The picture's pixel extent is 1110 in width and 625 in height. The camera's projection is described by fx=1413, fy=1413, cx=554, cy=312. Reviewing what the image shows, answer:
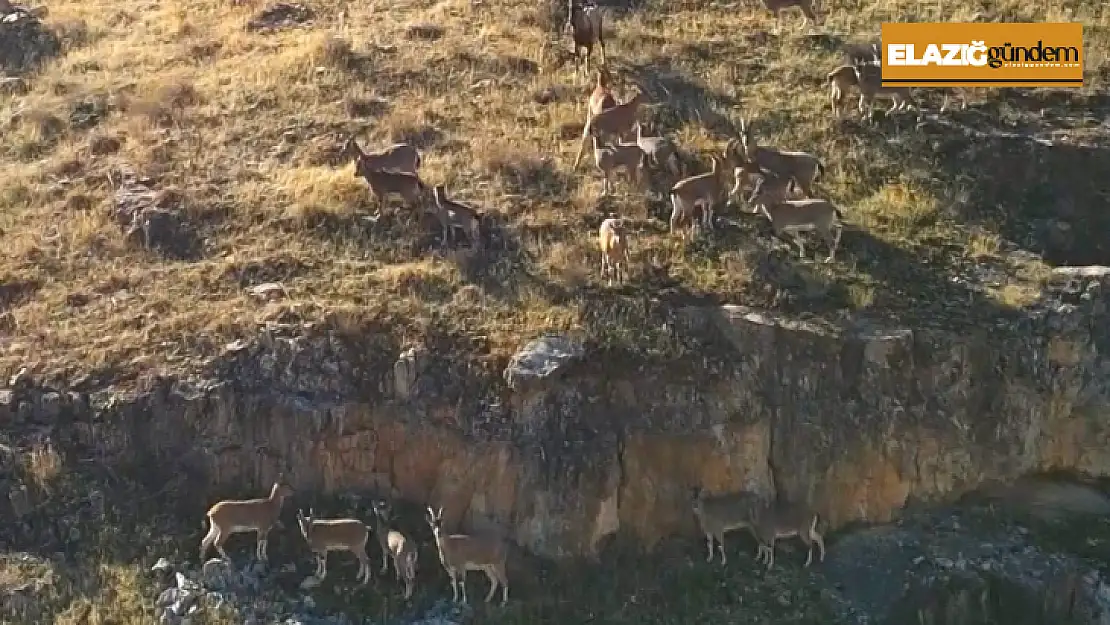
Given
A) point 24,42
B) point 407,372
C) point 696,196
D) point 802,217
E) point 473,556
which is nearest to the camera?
point 473,556

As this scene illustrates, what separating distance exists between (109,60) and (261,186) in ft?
21.3

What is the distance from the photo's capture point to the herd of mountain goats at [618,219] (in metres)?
13.9

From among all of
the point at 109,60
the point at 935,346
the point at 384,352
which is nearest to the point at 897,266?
the point at 935,346

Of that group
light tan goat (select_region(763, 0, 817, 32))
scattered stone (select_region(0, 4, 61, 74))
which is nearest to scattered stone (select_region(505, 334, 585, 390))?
light tan goat (select_region(763, 0, 817, 32))

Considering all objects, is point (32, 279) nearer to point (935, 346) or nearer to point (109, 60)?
point (109, 60)

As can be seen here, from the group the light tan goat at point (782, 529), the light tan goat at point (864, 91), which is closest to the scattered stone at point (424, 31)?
the light tan goat at point (864, 91)

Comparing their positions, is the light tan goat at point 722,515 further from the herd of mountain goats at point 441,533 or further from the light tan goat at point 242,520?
the light tan goat at point 242,520

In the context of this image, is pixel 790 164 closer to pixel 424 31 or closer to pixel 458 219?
pixel 458 219

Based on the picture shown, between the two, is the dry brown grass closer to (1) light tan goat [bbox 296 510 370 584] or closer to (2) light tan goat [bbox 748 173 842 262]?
(2) light tan goat [bbox 748 173 842 262]

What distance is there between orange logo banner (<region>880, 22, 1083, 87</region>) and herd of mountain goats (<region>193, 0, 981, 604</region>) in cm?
50

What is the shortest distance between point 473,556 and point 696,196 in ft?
18.2

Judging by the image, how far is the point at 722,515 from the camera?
14.3 metres

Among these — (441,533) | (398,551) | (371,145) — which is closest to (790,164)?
(371,145)

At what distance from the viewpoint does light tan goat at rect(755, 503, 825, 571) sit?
1438 centimetres
